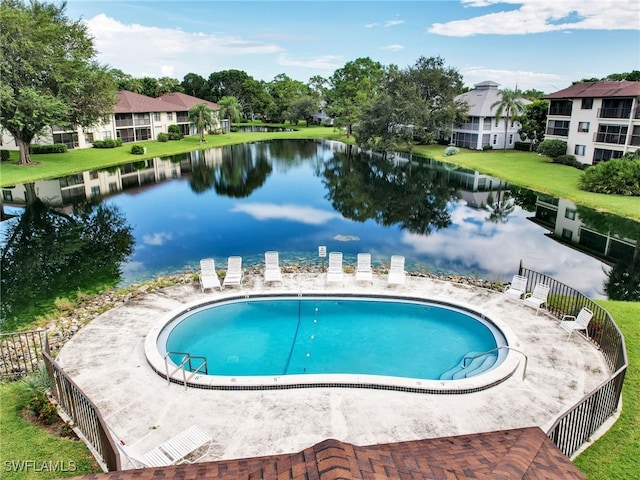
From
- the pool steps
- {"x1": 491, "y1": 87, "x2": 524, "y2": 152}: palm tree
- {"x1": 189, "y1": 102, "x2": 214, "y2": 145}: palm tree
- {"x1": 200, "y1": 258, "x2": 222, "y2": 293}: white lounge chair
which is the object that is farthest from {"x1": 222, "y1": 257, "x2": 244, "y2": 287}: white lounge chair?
{"x1": 189, "y1": 102, "x2": 214, "y2": 145}: palm tree

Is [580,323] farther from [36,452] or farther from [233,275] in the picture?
[36,452]

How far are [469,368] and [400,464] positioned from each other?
350 inches

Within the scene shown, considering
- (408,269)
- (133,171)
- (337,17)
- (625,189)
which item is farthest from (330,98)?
(408,269)

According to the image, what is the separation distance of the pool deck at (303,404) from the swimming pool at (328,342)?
0.41 metres

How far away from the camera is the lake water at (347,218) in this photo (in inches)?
912

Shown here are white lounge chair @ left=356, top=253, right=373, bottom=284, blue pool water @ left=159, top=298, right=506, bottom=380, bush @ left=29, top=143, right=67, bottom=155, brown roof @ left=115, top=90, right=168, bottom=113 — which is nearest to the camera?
blue pool water @ left=159, top=298, right=506, bottom=380

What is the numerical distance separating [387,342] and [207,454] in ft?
24.1

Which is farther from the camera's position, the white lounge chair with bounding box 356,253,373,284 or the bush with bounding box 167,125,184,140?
the bush with bounding box 167,125,184,140

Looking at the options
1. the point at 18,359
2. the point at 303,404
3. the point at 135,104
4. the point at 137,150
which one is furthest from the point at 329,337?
the point at 135,104

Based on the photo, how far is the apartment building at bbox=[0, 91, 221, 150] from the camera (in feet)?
199

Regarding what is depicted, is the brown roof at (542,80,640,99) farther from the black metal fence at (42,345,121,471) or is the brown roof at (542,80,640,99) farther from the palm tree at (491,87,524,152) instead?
the black metal fence at (42,345,121,471)

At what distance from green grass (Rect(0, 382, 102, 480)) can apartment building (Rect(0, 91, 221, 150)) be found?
5315cm

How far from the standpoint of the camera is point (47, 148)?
5622cm

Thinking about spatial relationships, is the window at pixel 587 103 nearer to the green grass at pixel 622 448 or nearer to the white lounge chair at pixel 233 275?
the green grass at pixel 622 448
